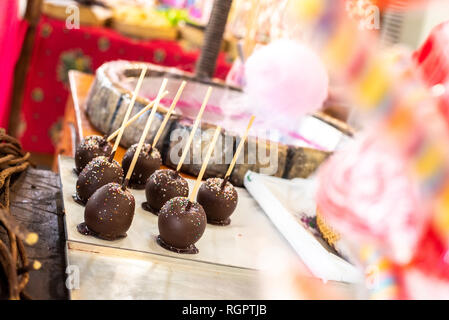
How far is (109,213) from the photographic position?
0.96 meters

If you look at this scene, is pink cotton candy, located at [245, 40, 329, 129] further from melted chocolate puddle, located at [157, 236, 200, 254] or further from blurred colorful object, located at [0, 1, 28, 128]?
blurred colorful object, located at [0, 1, 28, 128]

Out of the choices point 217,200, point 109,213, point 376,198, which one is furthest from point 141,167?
point 376,198

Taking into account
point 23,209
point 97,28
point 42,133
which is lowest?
point 42,133

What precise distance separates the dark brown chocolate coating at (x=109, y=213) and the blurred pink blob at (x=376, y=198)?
0.56 metres

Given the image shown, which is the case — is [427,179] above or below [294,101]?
above

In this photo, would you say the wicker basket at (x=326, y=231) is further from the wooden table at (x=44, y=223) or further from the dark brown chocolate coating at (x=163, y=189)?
the wooden table at (x=44, y=223)

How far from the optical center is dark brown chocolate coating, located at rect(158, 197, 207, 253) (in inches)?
38.4

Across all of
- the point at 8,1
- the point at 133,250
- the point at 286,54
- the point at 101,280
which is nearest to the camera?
the point at 101,280

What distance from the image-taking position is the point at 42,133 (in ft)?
12.2

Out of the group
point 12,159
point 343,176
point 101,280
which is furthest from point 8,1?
point 343,176

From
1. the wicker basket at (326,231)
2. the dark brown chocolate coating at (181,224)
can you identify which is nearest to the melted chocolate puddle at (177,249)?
the dark brown chocolate coating at (181,224)

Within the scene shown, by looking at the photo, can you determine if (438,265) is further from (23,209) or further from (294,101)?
(294,101)

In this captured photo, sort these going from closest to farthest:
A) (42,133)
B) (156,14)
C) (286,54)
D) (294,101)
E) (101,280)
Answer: (101,280)
(286,54)
(294,101)
(42,133)
(156,14)

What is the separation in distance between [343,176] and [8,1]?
211 centimetres
